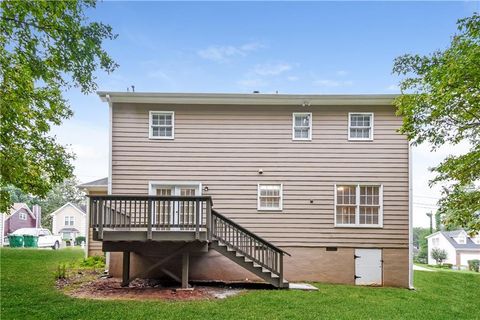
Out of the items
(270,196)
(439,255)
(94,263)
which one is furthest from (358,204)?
(439,255)

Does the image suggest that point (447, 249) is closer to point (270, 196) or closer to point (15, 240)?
point (270, 196)

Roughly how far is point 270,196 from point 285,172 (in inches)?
37.1

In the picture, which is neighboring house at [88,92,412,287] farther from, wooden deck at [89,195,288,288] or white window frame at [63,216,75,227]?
white window frame at [63,216,75,227]

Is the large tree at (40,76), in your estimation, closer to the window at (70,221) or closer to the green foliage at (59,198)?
the window at (70,221)

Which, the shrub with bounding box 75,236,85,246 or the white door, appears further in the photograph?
the shrub with bounding box 75,236,85,246

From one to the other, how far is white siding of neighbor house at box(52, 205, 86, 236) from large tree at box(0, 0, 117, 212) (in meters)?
32.7

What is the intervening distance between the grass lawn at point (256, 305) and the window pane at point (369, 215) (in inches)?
85.1

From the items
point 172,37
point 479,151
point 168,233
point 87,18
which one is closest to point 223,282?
point 168,233

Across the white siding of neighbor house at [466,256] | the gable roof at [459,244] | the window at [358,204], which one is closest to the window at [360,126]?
the window at [358,204]

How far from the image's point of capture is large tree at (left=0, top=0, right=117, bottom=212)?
715 centimetres

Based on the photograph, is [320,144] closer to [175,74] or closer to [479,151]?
[479,151]

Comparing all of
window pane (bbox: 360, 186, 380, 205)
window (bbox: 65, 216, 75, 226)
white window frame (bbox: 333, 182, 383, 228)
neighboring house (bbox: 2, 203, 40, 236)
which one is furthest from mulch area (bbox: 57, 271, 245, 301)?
window (bbox: 65, 216, 75, 226)

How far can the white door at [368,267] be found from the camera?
11.4 m

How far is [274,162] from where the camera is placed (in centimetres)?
1166
